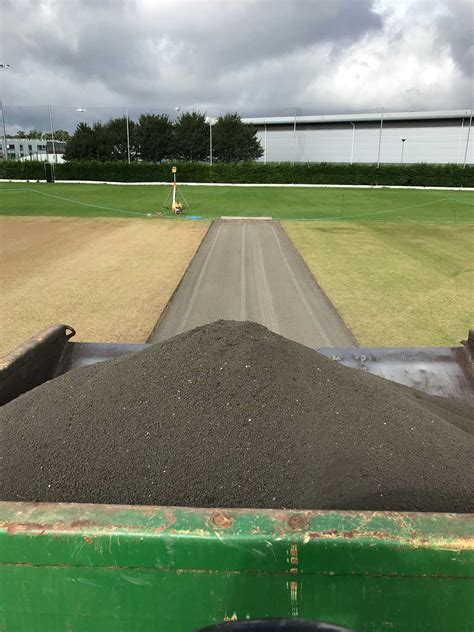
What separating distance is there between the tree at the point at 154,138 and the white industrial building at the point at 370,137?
1328cm

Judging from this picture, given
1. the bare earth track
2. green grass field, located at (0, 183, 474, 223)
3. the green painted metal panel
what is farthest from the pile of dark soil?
green grass field, located at (0, 183, 474, 223)

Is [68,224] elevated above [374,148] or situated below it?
below

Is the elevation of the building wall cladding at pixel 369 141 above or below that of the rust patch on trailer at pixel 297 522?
above

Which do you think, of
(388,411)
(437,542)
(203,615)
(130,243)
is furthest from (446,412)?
(130,243)

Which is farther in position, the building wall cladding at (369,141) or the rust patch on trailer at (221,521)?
the building wall cladding at (369,141)

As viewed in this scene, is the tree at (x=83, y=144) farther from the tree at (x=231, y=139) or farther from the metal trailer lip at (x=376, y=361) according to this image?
the metal trailer lip at (x=376, y=361)

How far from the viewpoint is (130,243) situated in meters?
14.8

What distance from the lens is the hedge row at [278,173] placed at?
46.7 meters

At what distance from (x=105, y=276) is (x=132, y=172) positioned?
40.8 m

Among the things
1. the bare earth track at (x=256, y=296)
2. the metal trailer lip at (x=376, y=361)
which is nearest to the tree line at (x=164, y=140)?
the bare earth track at (x=256, y=296)

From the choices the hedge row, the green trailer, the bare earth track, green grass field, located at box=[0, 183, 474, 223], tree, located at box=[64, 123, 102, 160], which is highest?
tree, located at box=[64, 123, 102, 160]

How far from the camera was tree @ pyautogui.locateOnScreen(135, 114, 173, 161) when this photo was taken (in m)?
65.2

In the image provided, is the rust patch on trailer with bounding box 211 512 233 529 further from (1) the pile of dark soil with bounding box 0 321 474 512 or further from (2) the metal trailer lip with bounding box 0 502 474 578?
(1) the pile of dark soil with bounding box 0 321 474 512

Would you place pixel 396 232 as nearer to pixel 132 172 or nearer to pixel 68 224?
pixel 68 224
